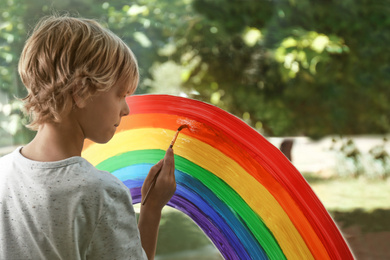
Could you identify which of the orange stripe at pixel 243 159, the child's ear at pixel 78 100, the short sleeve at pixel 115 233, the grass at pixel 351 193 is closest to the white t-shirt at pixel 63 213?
the short sleeve at pixel 115 233

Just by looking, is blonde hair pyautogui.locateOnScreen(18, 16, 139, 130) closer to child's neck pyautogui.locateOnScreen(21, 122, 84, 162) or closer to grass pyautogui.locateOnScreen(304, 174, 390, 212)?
child's neck pyautogui.locateOnScreen(21, 122, 84, 162)

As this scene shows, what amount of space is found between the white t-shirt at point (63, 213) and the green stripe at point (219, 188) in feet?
1.90

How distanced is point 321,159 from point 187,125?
4480mm

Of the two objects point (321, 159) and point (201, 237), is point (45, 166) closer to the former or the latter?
point (201, 237)

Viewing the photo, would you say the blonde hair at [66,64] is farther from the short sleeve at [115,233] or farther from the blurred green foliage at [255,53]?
the blurred green foliage at [255,53]

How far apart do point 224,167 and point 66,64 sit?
67cm

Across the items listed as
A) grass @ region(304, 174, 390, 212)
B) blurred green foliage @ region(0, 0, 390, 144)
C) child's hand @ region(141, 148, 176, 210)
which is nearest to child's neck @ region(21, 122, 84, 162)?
child's hand @ region(141, 148, 176, 210)

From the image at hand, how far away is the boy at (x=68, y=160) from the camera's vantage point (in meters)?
0.87

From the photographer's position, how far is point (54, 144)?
0.94 metres

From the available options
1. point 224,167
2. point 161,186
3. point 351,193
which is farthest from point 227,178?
point 351,193

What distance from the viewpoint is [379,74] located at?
434 centimetres

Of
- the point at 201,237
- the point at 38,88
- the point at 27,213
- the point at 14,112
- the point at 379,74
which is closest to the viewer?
the point at 27,213

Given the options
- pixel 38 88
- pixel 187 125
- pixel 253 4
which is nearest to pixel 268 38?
pixel 253 4

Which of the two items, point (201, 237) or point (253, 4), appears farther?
point (201, 237)
